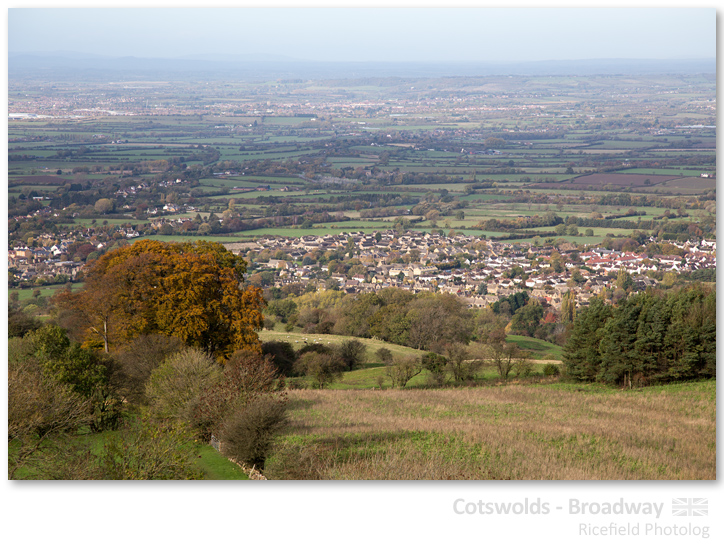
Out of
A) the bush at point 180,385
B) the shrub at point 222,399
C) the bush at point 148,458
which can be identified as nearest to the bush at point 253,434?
the shrub at point 222,399

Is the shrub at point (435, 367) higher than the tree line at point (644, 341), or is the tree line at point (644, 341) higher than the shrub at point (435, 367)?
the tree line at point (644, 341)

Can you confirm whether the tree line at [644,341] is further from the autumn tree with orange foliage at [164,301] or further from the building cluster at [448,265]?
the building cluster at [448,265]

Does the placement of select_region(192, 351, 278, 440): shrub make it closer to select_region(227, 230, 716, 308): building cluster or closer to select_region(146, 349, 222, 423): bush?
select_region(146, 349, 222, 423): bush
